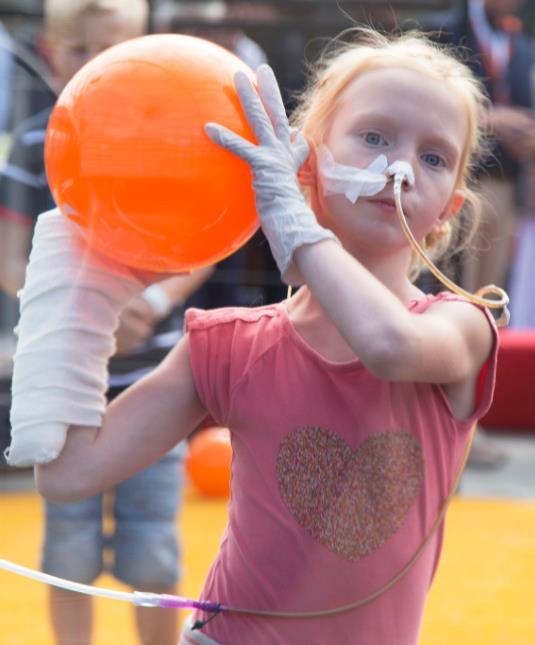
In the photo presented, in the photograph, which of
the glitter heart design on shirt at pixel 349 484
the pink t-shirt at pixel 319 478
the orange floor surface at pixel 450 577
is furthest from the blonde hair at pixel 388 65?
the orange floor surface at pixel 450 577

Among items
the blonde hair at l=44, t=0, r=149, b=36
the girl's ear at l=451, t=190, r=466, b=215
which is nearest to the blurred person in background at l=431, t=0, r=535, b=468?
the blonde hair at l=44, t=0, r=149, b=36

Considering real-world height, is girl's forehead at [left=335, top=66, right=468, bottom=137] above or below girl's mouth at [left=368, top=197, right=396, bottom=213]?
above

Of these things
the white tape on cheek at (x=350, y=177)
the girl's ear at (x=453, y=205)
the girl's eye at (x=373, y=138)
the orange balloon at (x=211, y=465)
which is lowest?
the orange balloon at (x=211, y=465)

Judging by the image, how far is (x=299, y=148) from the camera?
1.39 metres

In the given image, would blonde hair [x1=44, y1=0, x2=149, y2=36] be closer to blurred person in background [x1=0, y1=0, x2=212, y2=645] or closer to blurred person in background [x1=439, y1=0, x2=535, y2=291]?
blurred person in background [x1=0, y1=0, x2=212, y2=645]

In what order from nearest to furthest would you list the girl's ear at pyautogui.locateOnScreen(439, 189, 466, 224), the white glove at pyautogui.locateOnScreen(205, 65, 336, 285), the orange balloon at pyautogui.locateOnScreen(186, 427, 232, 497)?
the white glove at pyautogui.locateOnScreen(205, 65, 336, 285) → the girl's ear at pyautogui.locateOnScreen(439, 189, 466, 224) → the orange balloon at pyautogui.locateOnScreen(186, 427, 232, 497)

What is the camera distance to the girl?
1418 millimetres

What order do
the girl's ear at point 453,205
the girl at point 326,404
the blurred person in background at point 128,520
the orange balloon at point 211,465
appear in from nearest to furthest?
the girl at point 326,404 → the girl's ear at point 453,205 → the blurred person in background at point 128,520 → the orange balloon at point 211,465

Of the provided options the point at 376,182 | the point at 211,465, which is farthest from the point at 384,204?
the point at 211,465

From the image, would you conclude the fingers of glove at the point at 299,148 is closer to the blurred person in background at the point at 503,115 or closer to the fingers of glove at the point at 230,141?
the fingers of glove at the point at 230,141

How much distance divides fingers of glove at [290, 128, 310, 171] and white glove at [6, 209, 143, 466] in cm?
26

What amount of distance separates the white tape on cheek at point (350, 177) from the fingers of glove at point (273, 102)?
0.27 ft

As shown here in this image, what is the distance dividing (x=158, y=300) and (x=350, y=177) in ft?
3.62

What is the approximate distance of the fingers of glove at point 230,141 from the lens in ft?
4.37
